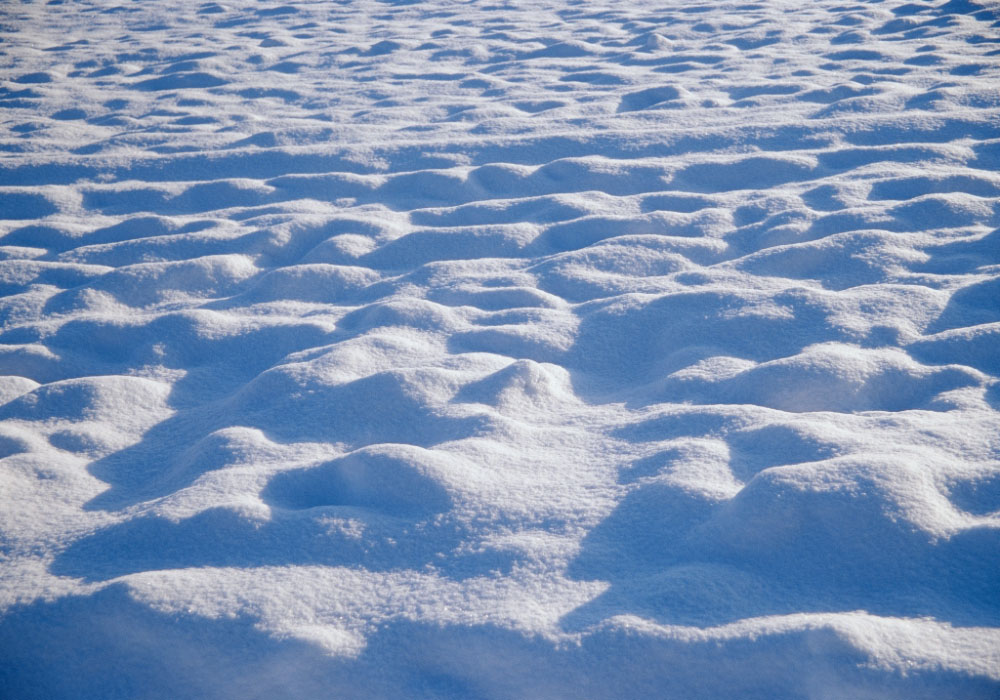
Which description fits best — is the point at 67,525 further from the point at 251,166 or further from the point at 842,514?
the point at 251,166

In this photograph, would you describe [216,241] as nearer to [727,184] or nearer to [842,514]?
[727,184]

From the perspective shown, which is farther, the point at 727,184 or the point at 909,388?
the point at 727,184

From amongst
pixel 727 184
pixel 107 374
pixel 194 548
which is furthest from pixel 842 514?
pixel 727 184

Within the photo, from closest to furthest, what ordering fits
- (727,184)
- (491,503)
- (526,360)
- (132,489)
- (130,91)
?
(491,503)
(132,489)
(526,360)
(727,184)
(130,91)

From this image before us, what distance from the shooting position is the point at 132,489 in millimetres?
1333

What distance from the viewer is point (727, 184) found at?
8.18ft

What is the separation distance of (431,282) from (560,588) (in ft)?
3.67

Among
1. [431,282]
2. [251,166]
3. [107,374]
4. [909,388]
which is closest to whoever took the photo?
[909,388]

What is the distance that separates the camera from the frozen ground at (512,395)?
97 cm

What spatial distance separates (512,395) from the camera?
1495 millimetres

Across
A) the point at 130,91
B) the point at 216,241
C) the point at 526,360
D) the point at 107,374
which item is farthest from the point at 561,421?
the point at 130,91

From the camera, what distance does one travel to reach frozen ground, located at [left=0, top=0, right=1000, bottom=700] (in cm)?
97

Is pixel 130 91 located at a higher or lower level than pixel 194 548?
higher

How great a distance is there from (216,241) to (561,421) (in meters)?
1.29
